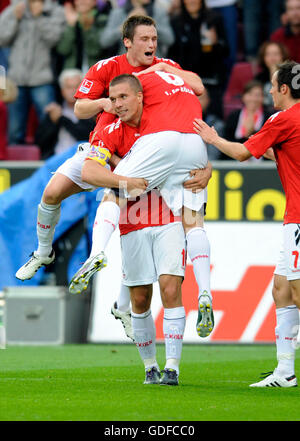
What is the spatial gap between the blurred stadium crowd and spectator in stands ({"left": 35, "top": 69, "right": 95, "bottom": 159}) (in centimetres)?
1

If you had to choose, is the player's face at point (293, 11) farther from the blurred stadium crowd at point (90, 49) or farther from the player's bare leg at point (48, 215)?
the player's bare leg at point (48, 215)

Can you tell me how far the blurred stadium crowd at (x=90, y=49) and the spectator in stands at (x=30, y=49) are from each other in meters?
0.01

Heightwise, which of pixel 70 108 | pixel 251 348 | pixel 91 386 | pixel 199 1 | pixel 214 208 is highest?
pixel 199 1

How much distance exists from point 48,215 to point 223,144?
1.89m

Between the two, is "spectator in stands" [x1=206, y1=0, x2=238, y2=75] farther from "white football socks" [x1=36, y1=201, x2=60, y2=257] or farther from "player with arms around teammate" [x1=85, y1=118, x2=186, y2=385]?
"player with arms around teammate" [x1=85, y1=118, x2=186, y2=385]

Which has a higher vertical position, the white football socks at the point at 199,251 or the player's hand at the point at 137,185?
the player's hand at the point at 137,185

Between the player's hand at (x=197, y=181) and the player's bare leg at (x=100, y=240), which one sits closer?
the player's bare leg at (x=100, y=240)

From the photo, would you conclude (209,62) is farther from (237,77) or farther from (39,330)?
(39,330)

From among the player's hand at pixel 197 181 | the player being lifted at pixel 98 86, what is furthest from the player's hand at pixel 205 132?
the player being lifted at pixel 98 86

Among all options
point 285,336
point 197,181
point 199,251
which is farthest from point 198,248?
point 285,336

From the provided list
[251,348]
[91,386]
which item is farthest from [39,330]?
[91,386]

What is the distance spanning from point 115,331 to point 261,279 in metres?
1.98

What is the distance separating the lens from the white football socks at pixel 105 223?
7562 mm

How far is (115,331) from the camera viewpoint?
41.1 feet
